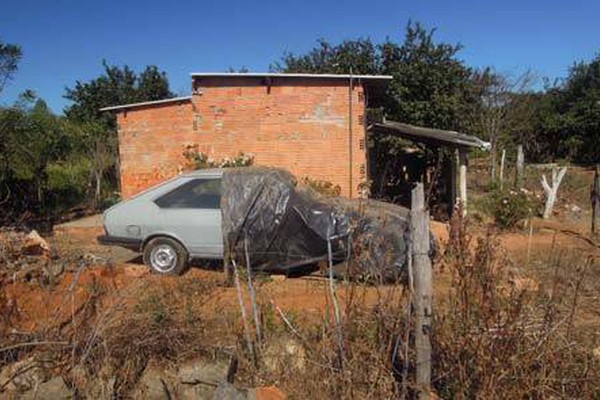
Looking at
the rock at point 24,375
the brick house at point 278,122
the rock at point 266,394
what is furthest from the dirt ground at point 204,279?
the brick house at point 278,122

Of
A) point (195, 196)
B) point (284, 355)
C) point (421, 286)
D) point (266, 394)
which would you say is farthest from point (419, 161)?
point (421, 286)

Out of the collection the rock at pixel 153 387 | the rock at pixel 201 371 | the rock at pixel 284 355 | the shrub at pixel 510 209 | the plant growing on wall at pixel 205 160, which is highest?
the plant growing on wall at pixel 205 160

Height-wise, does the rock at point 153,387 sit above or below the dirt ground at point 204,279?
below

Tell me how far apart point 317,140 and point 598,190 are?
6.75 m

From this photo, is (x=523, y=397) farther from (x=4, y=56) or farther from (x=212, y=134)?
(x=4, y=56)

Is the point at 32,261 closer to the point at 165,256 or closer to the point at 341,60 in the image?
Answer: the point at 165,256

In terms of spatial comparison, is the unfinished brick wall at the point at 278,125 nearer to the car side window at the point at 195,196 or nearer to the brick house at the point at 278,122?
the brick house at the point at 278,122

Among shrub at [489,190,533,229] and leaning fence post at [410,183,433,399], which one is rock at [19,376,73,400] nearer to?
leaning fence post at [410,183,433,399]

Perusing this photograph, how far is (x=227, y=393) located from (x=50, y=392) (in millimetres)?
1398

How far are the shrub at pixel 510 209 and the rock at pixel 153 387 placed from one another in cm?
1109

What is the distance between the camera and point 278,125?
15586 millimetres

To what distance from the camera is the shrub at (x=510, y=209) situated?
14.4 metres

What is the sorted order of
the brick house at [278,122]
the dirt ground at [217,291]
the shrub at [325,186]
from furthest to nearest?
the brick house at [278,122] < the shrub at [325,186] < the dirt ground at [217,291]

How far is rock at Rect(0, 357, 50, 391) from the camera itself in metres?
4.79
